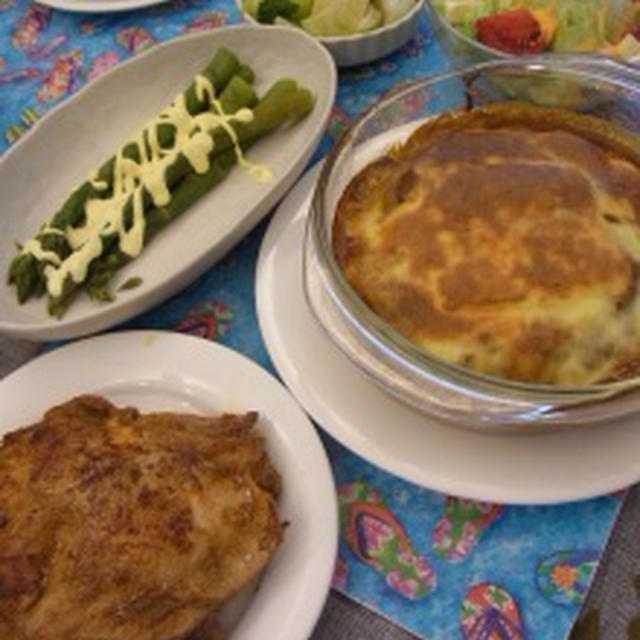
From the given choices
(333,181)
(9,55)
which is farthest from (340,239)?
(9,55)

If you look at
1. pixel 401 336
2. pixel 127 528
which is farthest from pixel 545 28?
pixel 127 528

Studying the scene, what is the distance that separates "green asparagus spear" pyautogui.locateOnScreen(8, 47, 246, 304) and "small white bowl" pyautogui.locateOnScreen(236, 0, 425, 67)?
0.13 meters

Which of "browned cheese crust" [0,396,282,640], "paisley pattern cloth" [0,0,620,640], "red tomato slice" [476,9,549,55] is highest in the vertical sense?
"red tomato slice" [476,9,549,55]

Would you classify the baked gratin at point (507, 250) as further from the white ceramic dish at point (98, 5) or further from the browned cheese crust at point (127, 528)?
the white ceramic dish at point (98, 5)

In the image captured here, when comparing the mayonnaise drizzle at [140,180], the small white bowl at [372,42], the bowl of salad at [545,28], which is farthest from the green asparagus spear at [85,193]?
the bowl of salad at [545,28]

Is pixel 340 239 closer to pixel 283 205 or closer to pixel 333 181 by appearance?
pixel 333 181

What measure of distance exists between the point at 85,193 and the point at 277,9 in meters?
0.63

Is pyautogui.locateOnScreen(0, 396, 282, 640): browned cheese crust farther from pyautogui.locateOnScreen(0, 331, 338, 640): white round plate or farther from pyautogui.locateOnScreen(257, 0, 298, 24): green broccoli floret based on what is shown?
pyautogui.locateOnScreen(257, 0, 298, 24): green broccoli floret

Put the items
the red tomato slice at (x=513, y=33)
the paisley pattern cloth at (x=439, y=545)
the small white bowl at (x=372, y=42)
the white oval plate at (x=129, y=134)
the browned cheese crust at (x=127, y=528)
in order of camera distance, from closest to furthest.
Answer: the browned cheese crust at (x=127, y=528) → the paisley pattern cloth at (x=439, y=545) → the white oval plate at (x=129, y=134) → the red tomato slice at (x=513, y=33) → the small white bowl at (x=372, y=42)

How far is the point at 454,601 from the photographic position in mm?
1224

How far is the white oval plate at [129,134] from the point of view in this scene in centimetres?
152

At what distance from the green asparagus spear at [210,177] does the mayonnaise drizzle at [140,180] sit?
15 millimetres

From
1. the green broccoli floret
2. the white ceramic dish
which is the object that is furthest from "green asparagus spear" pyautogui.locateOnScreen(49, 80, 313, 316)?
the white ceramic dish

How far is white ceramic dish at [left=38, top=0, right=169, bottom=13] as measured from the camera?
2096mm
